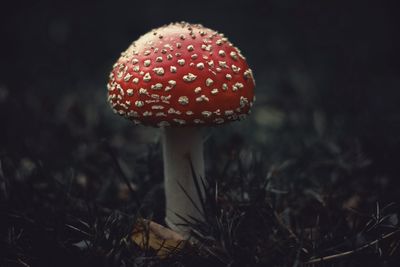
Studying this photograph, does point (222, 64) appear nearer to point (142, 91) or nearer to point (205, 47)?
point (205, 47)

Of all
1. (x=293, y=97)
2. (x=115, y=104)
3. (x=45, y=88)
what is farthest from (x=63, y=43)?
(x=115, y=104)

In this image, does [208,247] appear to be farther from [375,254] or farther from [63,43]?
[63,43]

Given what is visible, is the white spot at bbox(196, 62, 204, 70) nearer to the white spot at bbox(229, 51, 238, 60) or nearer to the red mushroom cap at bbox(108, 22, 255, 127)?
the red mushroom cap at bbox(108, 22, 255, 127)

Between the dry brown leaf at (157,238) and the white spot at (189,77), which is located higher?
the white spot at (189,77)

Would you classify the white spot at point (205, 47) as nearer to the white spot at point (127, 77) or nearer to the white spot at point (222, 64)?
the white spot at point (222, 64)

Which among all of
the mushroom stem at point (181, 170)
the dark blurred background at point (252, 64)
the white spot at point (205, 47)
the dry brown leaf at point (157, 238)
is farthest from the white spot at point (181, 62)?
the dark blurred background at point (252, 64)

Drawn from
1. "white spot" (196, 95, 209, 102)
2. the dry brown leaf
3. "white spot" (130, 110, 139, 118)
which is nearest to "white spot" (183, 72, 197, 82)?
"white spot" (196, 95, 209, 102)

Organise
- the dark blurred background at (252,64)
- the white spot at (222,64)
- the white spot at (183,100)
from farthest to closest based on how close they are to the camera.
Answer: the dark blurred background at (252,64) → the white spot at (222,64) → the white spot at (183,100)
